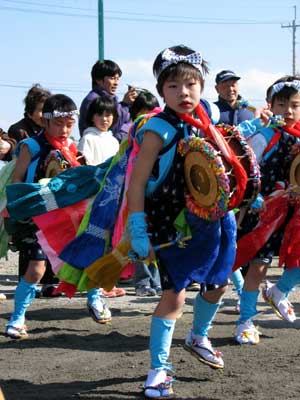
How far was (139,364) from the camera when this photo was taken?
4.96 metres

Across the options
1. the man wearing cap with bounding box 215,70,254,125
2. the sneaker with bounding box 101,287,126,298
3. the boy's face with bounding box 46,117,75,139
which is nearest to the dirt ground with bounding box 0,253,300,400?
the sneaker with bounding box 101,287,126,298

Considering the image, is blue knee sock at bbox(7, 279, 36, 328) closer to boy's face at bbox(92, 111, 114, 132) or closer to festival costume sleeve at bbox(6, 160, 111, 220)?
festival costume sleeve at bbox(6, 160, 111, 220)

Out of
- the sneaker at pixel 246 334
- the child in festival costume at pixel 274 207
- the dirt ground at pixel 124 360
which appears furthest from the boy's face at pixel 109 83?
the sneaker at pixel 246 334

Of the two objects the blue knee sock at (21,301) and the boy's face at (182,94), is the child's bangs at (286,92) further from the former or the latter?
the blue knee sock at (21,301)

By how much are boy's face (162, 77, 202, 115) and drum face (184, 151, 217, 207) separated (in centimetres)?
29

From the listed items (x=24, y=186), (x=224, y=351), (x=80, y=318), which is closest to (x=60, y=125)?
(x=24, y=186)

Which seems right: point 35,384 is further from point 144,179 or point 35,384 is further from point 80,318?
point 80,318

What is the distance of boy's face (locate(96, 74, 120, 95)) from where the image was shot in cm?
827

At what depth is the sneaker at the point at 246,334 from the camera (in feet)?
18.1

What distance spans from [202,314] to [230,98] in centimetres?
384

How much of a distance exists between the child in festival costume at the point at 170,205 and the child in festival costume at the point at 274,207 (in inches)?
45.5

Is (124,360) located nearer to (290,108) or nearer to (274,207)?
(274,207)

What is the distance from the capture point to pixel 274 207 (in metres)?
5.62

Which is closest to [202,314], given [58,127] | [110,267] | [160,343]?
[160,343]
